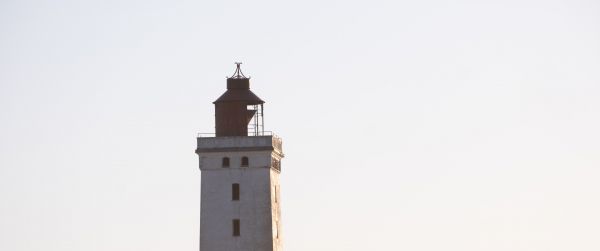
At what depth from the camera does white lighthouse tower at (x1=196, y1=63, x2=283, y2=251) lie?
7731 inches

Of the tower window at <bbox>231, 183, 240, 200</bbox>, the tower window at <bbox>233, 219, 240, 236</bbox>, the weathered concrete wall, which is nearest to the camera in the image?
the weathered concrete wall

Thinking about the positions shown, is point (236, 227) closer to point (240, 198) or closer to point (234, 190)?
point (240, 198)

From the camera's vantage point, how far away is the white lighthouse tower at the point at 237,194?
19638 cm

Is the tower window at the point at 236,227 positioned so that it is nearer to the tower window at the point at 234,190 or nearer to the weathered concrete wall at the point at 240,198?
the weathered concrete wall at the point at 240,198

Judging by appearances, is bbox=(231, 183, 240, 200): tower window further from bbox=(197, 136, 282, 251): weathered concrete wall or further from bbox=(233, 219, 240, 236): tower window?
bbox=(233, 219, 240, 236): tower window

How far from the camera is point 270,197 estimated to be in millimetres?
196875

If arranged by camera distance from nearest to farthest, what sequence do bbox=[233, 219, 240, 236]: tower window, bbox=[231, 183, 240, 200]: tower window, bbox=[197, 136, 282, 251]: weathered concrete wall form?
bbox=[197, 136, 282, 251]: weathered concrete wall, bbox=[233, 219, 240, 236]: tower window, bbox=[231, 183, 240, 200]: tower window

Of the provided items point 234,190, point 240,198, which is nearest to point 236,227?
point 240,198

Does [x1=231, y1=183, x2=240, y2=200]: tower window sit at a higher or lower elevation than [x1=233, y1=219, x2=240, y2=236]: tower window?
higher

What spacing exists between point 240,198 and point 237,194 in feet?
1.08

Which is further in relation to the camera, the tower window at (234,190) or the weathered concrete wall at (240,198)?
the tower window at (234,190)

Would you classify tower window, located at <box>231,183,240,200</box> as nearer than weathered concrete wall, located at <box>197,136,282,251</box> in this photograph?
No

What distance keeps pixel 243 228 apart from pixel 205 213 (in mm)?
2519

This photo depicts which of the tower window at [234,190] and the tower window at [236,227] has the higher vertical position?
the tower window at [234,190]
